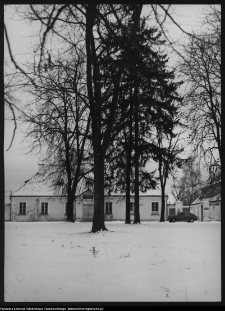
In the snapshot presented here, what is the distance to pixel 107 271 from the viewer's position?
6.22m

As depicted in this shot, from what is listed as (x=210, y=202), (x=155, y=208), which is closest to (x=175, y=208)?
(x=155, y=208)

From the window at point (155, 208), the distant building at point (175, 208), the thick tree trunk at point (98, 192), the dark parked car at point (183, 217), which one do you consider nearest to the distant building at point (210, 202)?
the dark parked car at point (183, 217)

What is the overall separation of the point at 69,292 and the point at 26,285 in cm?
71

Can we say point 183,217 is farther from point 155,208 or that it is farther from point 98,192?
point 98,192

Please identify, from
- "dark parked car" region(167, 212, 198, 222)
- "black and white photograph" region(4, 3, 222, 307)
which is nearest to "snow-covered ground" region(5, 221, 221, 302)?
"black and white photograph" region(4, 3, 222, 307)

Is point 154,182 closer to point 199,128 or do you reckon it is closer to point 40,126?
point 199,128

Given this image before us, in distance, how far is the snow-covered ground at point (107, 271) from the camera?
530 centimetres

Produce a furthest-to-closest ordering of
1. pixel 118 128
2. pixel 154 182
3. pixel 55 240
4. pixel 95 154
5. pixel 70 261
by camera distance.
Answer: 1. pixel 154 182
2. pixel 95 154
3. pixel 118 128
4. pixel 55 240
5. pixel 70 261

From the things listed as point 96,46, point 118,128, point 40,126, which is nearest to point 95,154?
point 118,128

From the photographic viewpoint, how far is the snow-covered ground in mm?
5301

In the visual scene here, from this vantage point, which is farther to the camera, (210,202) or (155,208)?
(155,208)

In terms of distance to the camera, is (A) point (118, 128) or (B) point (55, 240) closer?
(B) point (55, 240)

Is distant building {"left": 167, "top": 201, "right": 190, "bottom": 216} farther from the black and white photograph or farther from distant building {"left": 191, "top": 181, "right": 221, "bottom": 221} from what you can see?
the black and white photograph

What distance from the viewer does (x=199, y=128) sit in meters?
10.1
